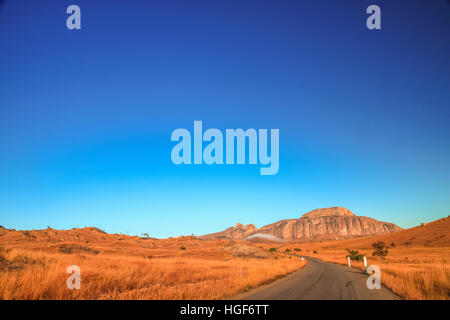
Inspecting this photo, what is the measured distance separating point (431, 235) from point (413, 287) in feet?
240

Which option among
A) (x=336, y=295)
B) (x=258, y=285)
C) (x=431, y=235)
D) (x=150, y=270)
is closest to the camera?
(x=336, y=295)

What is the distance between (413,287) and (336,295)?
13.7ft

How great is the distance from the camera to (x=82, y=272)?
11.0 meters
